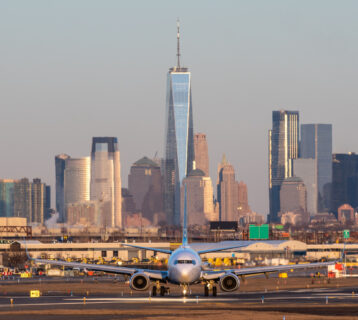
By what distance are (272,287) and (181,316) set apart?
169ft

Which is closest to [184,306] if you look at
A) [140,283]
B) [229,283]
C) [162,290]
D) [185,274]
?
[185,274]

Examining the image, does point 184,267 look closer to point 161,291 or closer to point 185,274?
point 185,274

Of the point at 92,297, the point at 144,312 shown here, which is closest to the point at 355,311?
the point at 144,312

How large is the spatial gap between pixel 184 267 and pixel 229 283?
531 cm

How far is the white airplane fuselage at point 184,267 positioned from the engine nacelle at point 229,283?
2501 mm

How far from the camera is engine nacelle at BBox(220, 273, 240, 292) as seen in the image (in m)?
91.3

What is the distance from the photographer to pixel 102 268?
9538cm

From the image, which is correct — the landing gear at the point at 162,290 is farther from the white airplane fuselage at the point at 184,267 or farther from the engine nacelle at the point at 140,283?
the white airplane fuselage at the point at 184,267

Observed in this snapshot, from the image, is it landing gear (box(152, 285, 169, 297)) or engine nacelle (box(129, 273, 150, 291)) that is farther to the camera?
landing gear (box(152, 285, 169, 297))

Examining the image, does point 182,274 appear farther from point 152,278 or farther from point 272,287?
point 272,287

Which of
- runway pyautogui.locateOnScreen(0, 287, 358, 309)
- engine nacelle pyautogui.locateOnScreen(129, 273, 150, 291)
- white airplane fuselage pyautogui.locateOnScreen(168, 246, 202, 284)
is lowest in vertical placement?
runway pyautogui.locateOnScreen(0, 287, 358, 309)

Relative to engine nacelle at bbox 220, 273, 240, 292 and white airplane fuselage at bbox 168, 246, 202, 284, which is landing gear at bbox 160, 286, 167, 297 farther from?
engine nacelle at bbox 220, 273, 240, 292

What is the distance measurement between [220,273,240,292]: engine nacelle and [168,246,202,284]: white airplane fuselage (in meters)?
2.50

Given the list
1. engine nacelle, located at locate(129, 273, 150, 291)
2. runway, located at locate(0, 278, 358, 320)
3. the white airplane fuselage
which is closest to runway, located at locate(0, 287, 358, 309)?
runway, located at locate(0, 278, 358, 320)
